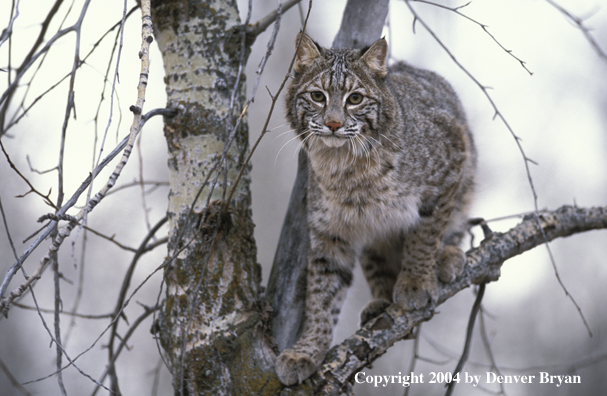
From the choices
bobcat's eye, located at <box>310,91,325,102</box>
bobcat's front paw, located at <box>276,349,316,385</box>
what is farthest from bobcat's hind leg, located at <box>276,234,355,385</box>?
bobcat's eye, located at <box>310,91,325,102</box>

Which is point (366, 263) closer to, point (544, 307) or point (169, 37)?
point (169, 37)

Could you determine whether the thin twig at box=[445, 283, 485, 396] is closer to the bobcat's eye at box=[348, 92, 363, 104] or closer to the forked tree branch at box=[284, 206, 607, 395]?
the forked tree branch at box=[284, 206, 607, 395]

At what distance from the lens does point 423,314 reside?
2859 millimetres

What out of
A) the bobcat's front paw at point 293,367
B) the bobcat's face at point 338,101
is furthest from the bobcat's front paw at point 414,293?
the bobcat's face at point 338,101

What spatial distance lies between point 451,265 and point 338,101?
4.19 feet

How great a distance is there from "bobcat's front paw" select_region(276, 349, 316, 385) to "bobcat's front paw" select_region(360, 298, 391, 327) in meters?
0.92

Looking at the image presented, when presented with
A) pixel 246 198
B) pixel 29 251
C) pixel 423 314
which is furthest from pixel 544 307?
pixel 29 251

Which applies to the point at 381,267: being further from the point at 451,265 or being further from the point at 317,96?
the point at 317,96

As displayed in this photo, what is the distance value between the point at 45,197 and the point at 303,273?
1.66 meters

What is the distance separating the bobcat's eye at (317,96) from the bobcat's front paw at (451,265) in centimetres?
131

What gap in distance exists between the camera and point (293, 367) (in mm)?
2471

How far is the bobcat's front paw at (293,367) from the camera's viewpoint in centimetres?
244

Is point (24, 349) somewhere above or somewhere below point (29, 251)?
above

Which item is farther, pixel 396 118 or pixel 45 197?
pixel 396 118
